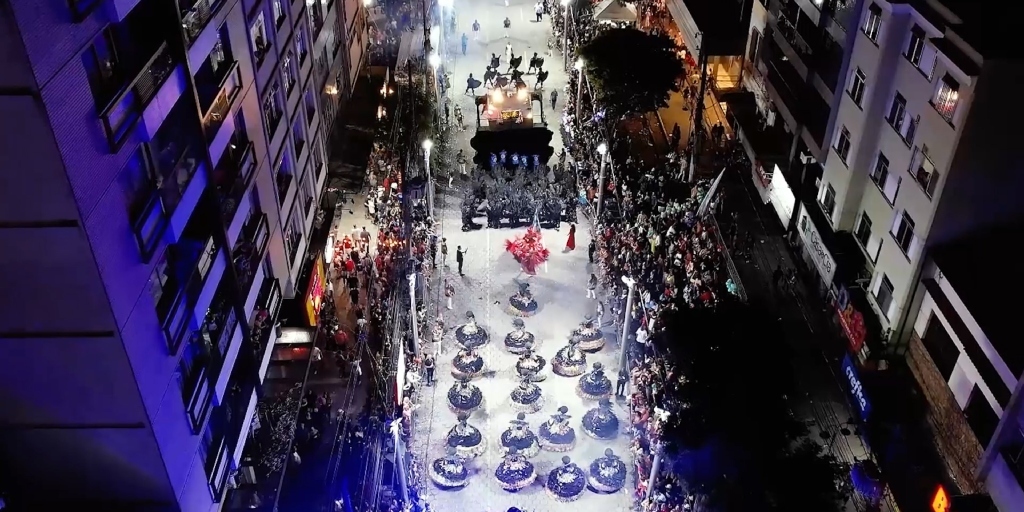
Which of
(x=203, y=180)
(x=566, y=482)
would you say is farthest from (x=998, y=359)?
(x=203, y=180)

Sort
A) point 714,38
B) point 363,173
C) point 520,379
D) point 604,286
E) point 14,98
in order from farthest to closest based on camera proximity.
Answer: point 714,38
point 363,173
point 604,286
point 520,379
point 14,98

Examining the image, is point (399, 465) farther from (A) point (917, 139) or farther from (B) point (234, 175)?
(A) point (917, 139)

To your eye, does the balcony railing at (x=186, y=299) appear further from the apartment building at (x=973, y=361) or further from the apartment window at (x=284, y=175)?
the apartment building at (x=973, y=361)

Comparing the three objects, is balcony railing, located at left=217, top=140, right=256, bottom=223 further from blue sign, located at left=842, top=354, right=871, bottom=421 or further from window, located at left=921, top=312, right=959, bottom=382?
window, located at left=921, top=312, right=959, bottom=382

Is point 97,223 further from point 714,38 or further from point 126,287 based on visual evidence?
point 714,38

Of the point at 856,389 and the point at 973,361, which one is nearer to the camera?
the point at 973,361

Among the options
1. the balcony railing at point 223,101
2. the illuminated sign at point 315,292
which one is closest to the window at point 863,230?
the illuminated sign at point 315,292

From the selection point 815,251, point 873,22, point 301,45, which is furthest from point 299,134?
point 873,22
